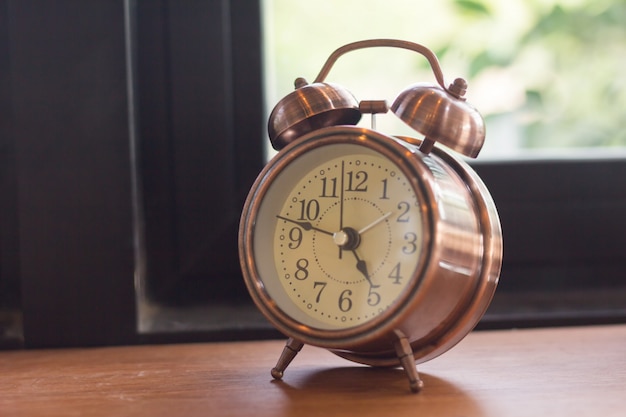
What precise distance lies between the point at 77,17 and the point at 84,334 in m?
0.54

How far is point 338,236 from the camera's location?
0.95 metres

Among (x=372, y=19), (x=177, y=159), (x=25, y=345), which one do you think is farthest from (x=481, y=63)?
(x=25, y=345)

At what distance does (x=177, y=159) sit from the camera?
→ 1.37 meters

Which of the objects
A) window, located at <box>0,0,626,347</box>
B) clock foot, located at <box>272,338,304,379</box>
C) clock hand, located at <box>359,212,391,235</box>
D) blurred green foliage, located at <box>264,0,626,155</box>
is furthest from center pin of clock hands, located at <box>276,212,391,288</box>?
blurred green foliage, located at <box>264,0,626,155</box>

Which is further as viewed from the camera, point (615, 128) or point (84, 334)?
point (615, 128)

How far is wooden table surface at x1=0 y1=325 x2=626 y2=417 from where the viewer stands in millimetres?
862

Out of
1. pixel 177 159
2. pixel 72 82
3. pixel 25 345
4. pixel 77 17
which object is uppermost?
pixel 77 17

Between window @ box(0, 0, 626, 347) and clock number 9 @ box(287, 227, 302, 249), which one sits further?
window @ box(0, 0, 626, 347)

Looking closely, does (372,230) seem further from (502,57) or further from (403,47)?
(502,57)

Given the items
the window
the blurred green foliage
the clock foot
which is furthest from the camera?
the blurred green foliage

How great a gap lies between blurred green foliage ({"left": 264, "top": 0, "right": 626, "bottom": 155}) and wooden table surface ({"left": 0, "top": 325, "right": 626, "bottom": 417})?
48 centimetres

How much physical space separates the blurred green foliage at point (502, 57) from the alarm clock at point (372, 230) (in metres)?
0.43

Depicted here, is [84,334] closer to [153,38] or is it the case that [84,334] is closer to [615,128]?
[153,38]

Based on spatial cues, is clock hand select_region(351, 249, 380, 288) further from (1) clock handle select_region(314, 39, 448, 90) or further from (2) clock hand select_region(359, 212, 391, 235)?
(1) clock handle select_region(314, 39, 448, 90)
